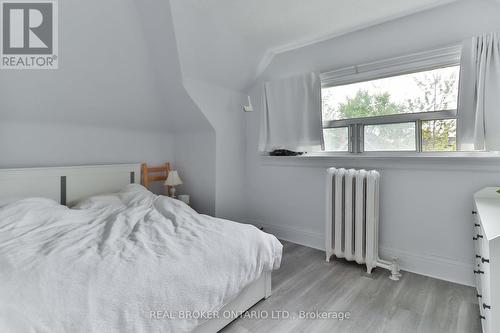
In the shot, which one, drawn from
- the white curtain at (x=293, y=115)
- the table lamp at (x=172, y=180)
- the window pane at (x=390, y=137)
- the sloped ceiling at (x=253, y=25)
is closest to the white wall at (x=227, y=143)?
the sloped ceiling at (x=253, y=25)

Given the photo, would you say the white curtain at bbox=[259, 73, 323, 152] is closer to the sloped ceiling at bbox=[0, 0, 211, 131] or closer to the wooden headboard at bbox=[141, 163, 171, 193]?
the sloped ceiling at bbox=[0, 0, 211, 131]

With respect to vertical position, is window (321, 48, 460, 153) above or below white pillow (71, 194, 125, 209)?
above

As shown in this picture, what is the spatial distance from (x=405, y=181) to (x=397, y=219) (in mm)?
371

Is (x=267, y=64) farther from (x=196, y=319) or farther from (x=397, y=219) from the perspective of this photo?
(x=196, y=319)

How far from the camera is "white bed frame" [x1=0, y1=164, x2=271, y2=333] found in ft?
5.88

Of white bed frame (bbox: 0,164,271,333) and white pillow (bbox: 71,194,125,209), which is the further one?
white pillow (bbox: 71,194,125,209)

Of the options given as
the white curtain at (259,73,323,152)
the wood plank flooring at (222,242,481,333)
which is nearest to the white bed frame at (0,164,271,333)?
the wood plank flooring at (222,242,481,333)

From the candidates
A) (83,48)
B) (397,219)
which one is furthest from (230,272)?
(83,48)

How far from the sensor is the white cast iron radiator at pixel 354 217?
230 cm

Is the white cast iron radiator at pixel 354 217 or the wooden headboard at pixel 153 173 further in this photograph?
the wooden headboard at pixel 153 173

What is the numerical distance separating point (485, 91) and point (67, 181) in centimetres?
389

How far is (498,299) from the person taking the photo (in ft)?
3.35

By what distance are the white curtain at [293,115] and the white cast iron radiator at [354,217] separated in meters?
0.55

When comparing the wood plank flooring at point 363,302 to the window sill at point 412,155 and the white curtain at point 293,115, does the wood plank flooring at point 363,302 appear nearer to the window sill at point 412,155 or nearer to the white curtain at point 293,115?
the window sill at point 412,155
